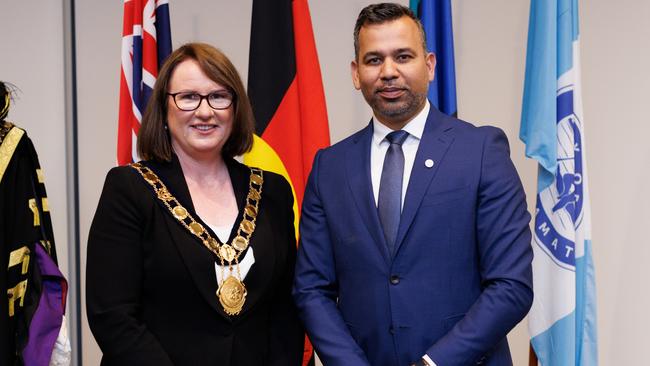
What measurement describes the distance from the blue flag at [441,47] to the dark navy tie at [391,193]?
886 millimetres

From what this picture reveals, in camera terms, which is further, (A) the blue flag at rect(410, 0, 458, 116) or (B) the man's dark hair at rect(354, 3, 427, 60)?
(A) the blue flag at rect(410, 0, 458, 116)

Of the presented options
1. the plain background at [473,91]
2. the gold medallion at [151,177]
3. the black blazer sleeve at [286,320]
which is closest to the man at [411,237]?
the black blazer sleeve at [286,320]

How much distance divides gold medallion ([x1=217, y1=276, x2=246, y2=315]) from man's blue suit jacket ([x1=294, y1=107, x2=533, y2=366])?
0.17 m

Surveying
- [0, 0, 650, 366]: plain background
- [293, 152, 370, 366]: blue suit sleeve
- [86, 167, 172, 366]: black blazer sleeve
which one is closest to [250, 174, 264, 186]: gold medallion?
[293, 152, 370, 366]: blue suit sleeve

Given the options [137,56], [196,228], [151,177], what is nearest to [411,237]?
[196,228]

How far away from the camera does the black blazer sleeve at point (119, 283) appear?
1.72m

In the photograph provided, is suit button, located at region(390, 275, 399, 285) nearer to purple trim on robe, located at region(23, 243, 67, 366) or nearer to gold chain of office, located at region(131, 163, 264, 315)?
gold chain of office, located at region(131, 163, 264, 315)

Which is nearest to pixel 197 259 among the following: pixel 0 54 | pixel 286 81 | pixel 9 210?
pixel 9 210

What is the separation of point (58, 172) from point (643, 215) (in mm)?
2782

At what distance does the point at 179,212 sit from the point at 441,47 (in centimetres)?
137

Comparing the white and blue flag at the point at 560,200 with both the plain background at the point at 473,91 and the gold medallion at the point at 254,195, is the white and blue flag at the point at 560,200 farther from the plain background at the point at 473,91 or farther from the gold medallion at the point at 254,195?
the gold medallion at the point at 254,195

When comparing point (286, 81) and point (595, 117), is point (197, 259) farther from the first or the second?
point (595, 117)

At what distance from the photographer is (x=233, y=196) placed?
1986mm

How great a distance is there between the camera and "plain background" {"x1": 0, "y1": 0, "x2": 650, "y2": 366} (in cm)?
300
